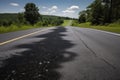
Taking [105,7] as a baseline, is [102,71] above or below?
below

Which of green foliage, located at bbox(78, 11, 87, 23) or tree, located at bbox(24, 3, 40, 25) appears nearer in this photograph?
tree, located at bbox(24, 3, 40, 25)

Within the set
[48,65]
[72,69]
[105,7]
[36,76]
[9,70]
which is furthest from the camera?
[105,7]

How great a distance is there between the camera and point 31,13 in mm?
73250

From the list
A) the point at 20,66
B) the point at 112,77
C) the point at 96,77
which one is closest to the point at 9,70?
the point at 20,66

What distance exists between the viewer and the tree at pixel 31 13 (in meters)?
73.6

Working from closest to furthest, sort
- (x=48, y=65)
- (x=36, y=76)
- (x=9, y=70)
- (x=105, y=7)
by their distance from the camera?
(x=36, y=76), (x=9, y=70), (x=48, y=65), (x=105, y=7)

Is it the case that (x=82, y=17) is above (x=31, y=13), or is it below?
below

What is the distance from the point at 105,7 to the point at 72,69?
2059 inches

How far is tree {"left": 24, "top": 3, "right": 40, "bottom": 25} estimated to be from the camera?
7356 centimetres

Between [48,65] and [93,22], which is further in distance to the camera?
[93,22]

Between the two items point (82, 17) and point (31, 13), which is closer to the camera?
point (31, 13)

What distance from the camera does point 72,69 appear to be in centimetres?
342

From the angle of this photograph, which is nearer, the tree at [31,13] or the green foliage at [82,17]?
the tree at [31,13]

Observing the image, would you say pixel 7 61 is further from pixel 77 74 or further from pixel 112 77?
pixel 112 77
